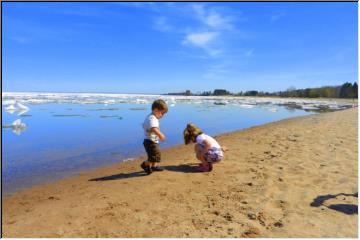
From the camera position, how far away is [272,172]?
599cm

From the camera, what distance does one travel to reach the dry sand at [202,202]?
3670 mm

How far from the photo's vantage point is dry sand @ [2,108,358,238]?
3670 millimetres

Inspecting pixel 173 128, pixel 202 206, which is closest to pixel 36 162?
pixel 202 206

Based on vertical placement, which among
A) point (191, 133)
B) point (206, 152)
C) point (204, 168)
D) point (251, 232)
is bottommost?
point (251, 232)

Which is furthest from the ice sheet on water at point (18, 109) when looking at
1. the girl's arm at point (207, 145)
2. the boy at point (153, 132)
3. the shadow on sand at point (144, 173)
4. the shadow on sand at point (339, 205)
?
the shadow on sand at point (339, 205)

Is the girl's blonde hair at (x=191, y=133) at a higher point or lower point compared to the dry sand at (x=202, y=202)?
higher

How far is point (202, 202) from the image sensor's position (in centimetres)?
450

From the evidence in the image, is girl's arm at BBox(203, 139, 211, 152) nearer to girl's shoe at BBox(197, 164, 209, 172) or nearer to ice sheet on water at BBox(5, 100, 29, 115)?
girl's shoe at BBox(197, 164, 209, 172)

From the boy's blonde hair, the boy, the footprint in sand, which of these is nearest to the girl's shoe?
the boy

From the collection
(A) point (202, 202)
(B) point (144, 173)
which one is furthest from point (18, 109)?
(A) point (202, 202)

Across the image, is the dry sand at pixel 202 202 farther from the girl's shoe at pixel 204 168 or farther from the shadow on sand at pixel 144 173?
the girl's shoe at pixel 204 168

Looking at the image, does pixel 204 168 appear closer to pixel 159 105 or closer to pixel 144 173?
pixel 144 173

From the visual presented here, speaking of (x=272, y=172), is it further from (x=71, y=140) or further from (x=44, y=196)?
(x=71, y=140)

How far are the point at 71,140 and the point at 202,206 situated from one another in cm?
749
